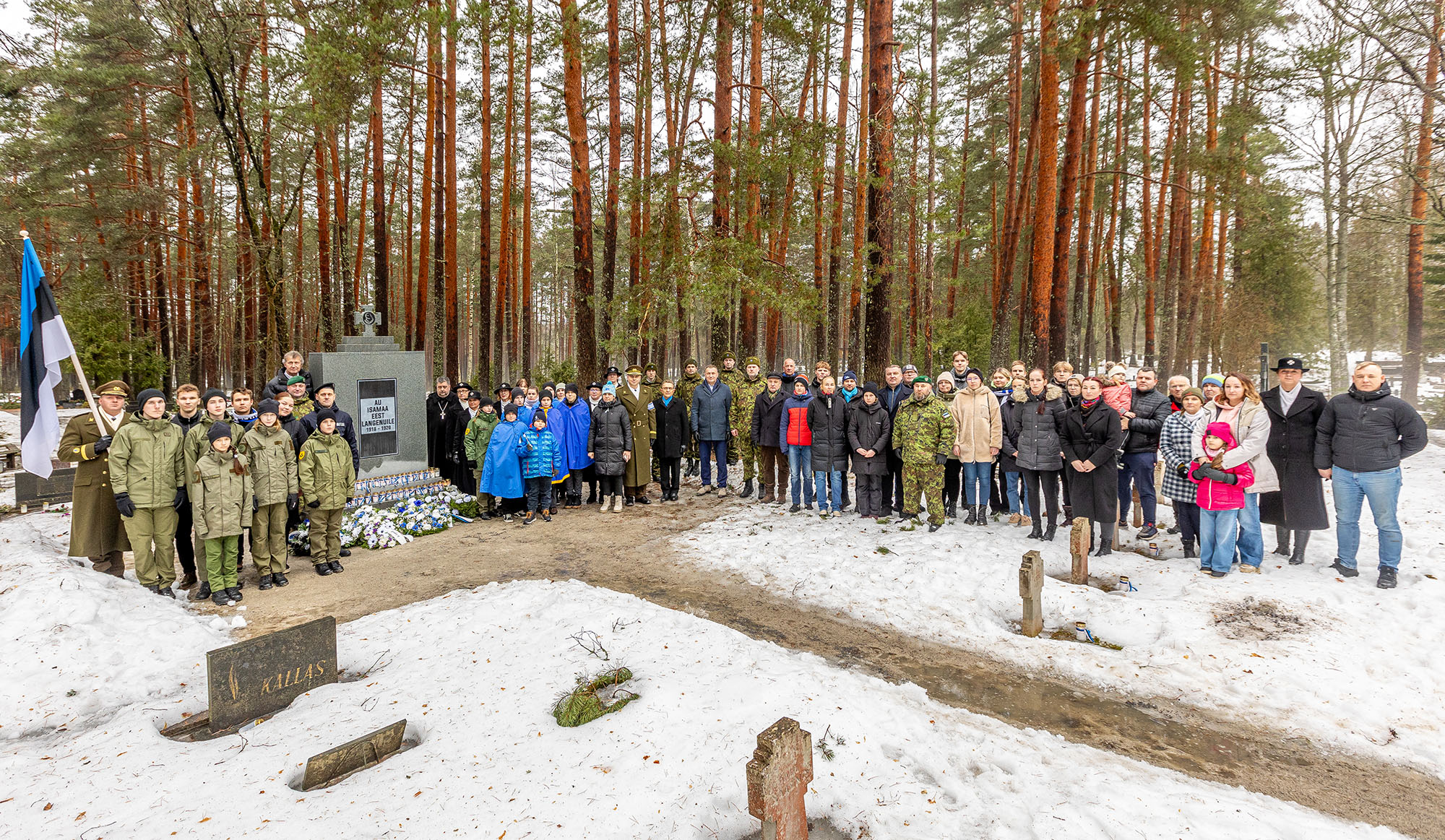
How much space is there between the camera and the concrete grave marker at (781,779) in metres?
2.36

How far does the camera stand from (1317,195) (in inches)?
465

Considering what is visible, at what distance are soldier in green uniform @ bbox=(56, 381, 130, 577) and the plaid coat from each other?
10.0 meters

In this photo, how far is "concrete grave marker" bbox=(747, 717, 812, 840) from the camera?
2.36 meters

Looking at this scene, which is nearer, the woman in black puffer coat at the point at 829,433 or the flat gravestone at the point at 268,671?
the flat gravestone at the point at 268,671

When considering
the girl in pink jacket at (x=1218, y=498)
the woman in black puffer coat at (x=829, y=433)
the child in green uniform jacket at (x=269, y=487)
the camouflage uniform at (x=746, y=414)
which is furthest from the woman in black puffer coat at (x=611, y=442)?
the girl in pink jacket at (x=1218, y=498)

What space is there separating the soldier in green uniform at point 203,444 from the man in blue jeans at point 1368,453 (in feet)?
33.4

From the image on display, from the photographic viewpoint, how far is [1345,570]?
18.0ft

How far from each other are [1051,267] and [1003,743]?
926cm

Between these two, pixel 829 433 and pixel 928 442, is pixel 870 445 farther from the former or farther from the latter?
pixel 928 442

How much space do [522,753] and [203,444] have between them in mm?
4706

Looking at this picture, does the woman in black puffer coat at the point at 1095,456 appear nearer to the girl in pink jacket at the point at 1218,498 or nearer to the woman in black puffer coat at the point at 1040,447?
the woman in black puffer coat at the point at 1040,447

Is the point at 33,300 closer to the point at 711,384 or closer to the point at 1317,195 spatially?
the point at 711,384

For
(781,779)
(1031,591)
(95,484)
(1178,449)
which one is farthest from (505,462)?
(1178,449)

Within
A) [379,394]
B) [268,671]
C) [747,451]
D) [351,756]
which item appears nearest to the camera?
[351,756]
